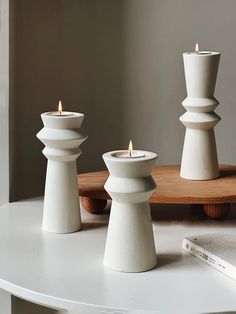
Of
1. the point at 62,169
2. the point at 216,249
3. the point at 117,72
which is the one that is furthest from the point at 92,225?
the point at 117,72

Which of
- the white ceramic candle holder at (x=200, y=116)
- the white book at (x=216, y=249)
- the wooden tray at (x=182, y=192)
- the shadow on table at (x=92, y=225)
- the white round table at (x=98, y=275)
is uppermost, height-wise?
the white ceramic candle holder at (x=200, y=116)

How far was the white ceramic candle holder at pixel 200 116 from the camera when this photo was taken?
1039 mm

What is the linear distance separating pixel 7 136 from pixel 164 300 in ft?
1.57

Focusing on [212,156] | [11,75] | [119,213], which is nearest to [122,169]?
[119,213]

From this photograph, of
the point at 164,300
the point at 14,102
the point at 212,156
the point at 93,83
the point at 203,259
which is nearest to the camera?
the point at 164,300

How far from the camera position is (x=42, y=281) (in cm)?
80

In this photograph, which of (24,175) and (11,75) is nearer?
(11,75)

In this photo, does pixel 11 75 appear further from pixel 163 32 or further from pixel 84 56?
pixel 163 32

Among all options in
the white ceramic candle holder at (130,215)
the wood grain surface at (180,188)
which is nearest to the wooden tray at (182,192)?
the wood grain surface at (180,188)

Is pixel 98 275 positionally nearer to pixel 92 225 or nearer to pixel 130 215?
pixel 130 215

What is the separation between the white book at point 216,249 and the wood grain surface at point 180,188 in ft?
0.26

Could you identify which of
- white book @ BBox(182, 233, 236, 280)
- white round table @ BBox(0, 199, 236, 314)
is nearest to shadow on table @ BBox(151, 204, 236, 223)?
white round table @ BBox(0, 199, 236, 314)

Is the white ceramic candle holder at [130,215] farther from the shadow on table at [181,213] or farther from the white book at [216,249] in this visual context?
the shadow on table at [181,213]

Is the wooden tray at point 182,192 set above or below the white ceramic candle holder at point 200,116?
below
